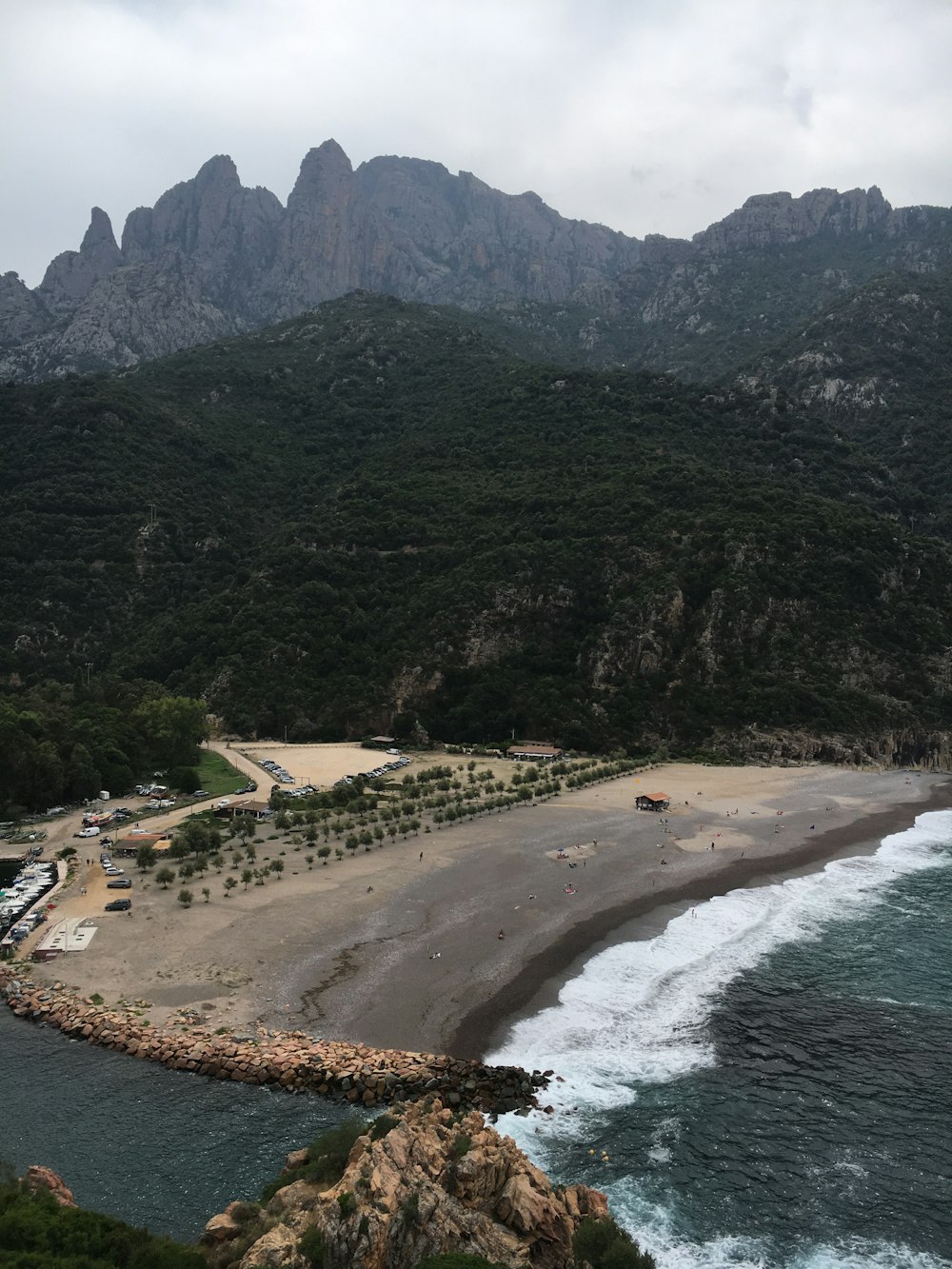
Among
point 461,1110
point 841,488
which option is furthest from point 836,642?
point 461,1110

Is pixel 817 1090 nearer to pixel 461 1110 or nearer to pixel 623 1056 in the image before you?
pixel 623 1056

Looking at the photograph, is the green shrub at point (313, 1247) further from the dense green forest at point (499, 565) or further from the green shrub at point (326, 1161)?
the dense green forest at point (499, 565)

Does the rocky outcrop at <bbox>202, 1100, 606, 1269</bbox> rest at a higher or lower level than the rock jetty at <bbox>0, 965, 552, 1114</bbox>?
higher

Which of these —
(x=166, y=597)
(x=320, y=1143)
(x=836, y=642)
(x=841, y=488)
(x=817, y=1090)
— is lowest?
(x=817, y=1090)

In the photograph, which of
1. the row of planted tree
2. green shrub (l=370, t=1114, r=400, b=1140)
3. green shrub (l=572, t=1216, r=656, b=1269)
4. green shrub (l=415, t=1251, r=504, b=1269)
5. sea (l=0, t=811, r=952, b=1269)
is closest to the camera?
green shrub (l=415, t=1251, r=504, b=1269)

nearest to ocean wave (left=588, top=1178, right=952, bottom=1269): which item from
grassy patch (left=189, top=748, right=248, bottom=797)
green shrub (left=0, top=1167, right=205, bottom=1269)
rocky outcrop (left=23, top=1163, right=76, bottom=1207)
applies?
green shrub (left=0, top=1167, right=205, bottom=1269)

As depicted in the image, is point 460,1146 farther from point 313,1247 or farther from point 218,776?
point 218,776

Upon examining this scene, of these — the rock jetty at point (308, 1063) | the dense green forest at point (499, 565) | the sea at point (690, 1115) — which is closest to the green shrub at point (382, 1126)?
the sea at point (690, 1115)

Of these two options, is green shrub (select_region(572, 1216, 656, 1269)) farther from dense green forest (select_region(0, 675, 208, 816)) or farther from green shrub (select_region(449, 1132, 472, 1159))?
dense green forest (select_region(0, 675, 208, 816))
